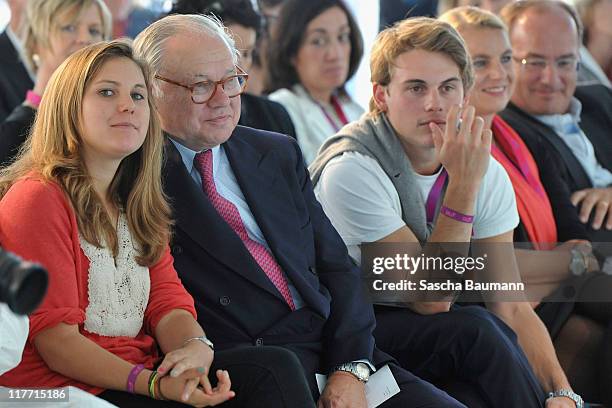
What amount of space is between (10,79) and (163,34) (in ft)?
4.83

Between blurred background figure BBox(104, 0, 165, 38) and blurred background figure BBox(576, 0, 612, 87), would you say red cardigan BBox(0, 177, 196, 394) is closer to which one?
blurred background figure BBox(104, 0, 165, 38)

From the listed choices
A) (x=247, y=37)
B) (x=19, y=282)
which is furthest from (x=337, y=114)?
(x=19, y=282)

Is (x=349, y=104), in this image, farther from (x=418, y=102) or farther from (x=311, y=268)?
(x=311, y=268)

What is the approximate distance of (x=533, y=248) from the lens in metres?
3.38

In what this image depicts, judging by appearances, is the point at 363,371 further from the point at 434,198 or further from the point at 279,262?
the point at 434,198

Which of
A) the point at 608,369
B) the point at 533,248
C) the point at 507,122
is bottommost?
the point at 608,369

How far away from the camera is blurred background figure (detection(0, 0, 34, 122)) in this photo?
12.1ft

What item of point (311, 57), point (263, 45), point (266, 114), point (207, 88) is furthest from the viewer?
point (263, 45)

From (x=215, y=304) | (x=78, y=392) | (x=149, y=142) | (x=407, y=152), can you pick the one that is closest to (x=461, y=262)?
(x=407, y=152)

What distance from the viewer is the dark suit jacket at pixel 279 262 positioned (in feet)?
7.63

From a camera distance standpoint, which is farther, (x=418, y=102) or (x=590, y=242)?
(x=590, y=242)

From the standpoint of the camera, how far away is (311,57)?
4102mm

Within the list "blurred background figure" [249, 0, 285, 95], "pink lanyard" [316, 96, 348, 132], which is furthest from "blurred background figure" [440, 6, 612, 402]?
"blurred background figure" [249, 0, 285, 95]

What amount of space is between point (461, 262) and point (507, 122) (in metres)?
1.05
